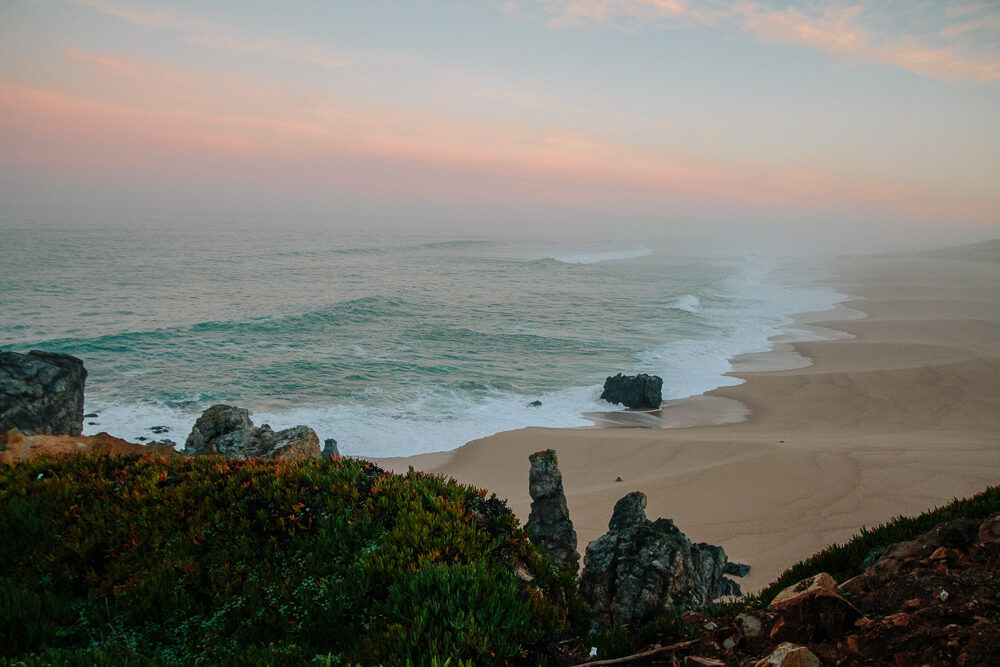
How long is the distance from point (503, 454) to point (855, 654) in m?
16.7

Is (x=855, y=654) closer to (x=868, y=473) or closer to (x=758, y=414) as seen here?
(x=868, y=473)

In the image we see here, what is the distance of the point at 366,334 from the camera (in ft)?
125

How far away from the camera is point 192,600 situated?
188 inches

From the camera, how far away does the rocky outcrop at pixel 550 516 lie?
10195 mm

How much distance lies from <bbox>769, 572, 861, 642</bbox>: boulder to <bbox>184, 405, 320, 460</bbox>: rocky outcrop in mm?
10384

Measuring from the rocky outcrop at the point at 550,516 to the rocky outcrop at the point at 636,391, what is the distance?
14706mm

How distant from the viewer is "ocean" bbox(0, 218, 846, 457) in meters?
23.7

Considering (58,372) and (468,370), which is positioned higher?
(58,372)

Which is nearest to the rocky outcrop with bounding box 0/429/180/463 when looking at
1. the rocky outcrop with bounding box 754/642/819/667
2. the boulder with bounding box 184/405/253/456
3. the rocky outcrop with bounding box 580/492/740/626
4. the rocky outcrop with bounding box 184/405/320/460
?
the rocky outcrop with bounding box 184/405/320/460

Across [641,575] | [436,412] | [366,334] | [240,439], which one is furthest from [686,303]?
[641,575]

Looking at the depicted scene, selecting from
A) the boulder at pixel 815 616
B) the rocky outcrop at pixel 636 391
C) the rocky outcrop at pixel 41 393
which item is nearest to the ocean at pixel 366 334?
the rocky outcrop at pixel 636 391

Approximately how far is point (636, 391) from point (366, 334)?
67.6 feet

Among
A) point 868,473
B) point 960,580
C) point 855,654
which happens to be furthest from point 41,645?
point 868,473

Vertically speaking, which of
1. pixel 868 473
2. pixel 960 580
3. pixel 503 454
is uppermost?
pixel 960 580
